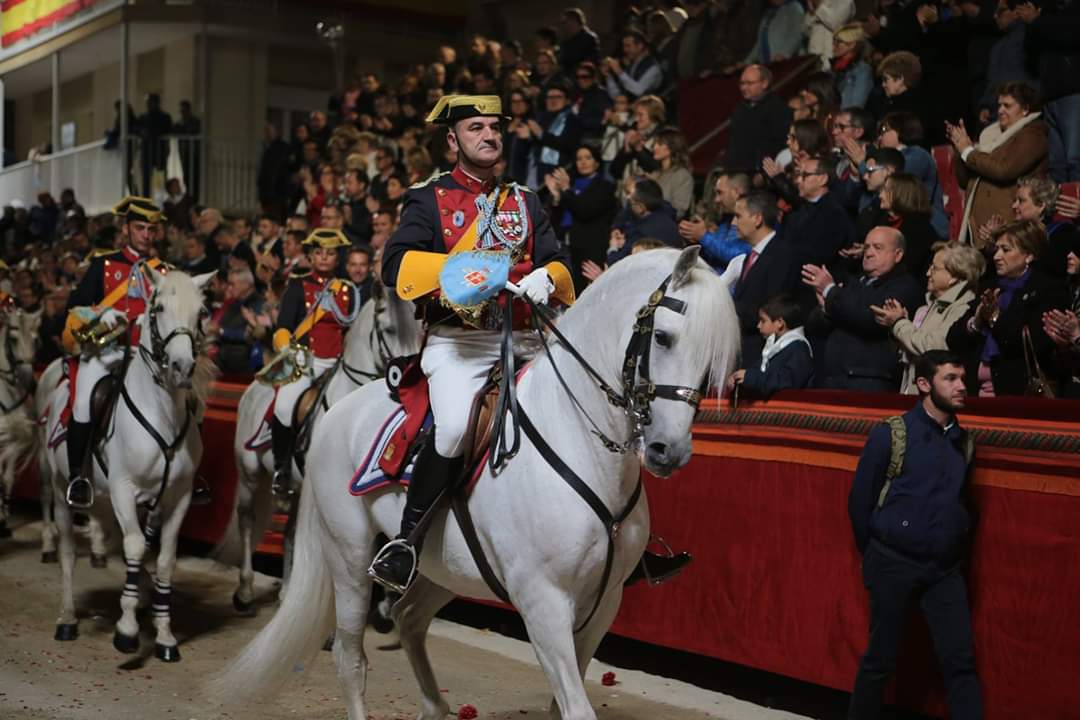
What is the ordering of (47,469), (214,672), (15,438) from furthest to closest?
(15,438), (47,469), (214,672)

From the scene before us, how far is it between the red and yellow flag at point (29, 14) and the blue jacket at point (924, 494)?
82.4 ft

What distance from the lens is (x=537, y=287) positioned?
496cm

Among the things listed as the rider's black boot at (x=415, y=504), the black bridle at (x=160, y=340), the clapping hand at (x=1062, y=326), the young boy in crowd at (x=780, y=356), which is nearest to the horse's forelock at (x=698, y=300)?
the rider's black boot at (x=415, y=504)

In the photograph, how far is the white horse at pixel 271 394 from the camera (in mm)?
8883

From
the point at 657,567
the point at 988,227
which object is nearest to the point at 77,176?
the point at 988,227

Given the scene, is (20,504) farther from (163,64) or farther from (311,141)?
(163,64)

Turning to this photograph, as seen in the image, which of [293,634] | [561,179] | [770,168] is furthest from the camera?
[561,179]

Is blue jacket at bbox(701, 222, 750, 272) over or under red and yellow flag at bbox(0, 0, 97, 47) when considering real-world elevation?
under

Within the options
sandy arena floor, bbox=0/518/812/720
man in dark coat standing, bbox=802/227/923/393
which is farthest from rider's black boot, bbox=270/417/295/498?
man in dark coat standing, bbox=802/227/923/393

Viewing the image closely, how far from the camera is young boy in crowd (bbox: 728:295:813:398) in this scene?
695cm

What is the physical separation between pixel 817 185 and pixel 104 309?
16.2 ft

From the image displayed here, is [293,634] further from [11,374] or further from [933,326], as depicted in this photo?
[11,374]

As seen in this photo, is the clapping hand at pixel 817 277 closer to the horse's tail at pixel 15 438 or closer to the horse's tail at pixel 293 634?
the horse's tail at pixel 293 634

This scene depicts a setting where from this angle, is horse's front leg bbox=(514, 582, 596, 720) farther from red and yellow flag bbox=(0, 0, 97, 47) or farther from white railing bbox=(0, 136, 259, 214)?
red and yellow flag bbox=(0, 0, 97, 47)
